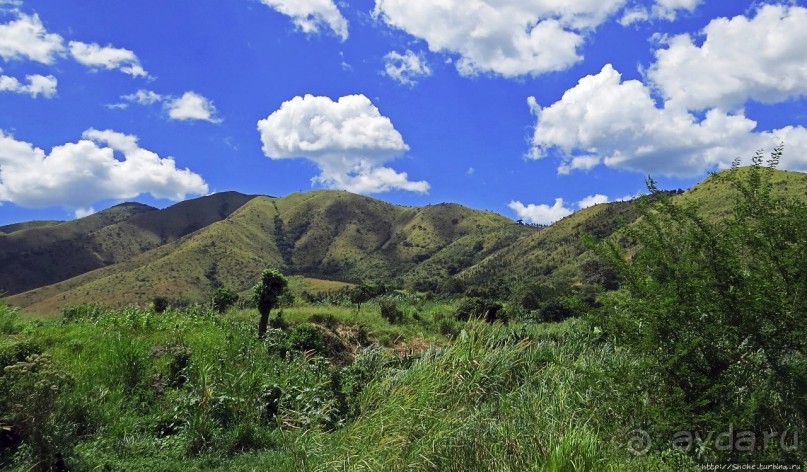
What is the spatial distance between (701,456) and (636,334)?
1496 mm

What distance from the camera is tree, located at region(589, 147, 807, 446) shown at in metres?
5.51

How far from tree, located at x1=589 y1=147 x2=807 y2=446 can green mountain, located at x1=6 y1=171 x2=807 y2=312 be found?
5955 centimetres

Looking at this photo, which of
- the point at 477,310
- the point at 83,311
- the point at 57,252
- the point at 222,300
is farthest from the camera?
the point at 57,252

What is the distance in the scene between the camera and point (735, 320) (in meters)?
5.77

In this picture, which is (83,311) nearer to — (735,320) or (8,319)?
(8,319)

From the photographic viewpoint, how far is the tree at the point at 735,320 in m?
5.51

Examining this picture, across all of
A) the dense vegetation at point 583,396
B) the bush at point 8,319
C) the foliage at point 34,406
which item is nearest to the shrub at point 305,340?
the dense vegetation at point 583,396

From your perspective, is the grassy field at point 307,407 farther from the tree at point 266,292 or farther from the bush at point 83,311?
the tree at point 266,292

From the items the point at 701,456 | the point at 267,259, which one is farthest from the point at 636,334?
the point at 267,259

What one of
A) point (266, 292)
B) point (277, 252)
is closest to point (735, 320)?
point (266, 292)

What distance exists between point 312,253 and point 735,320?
561ft

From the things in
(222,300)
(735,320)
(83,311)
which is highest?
(735,320)

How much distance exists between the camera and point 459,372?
695 cm

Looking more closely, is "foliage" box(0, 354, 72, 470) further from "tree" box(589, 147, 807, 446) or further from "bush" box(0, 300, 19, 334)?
"tree" box(589, 147, 807, 446)
